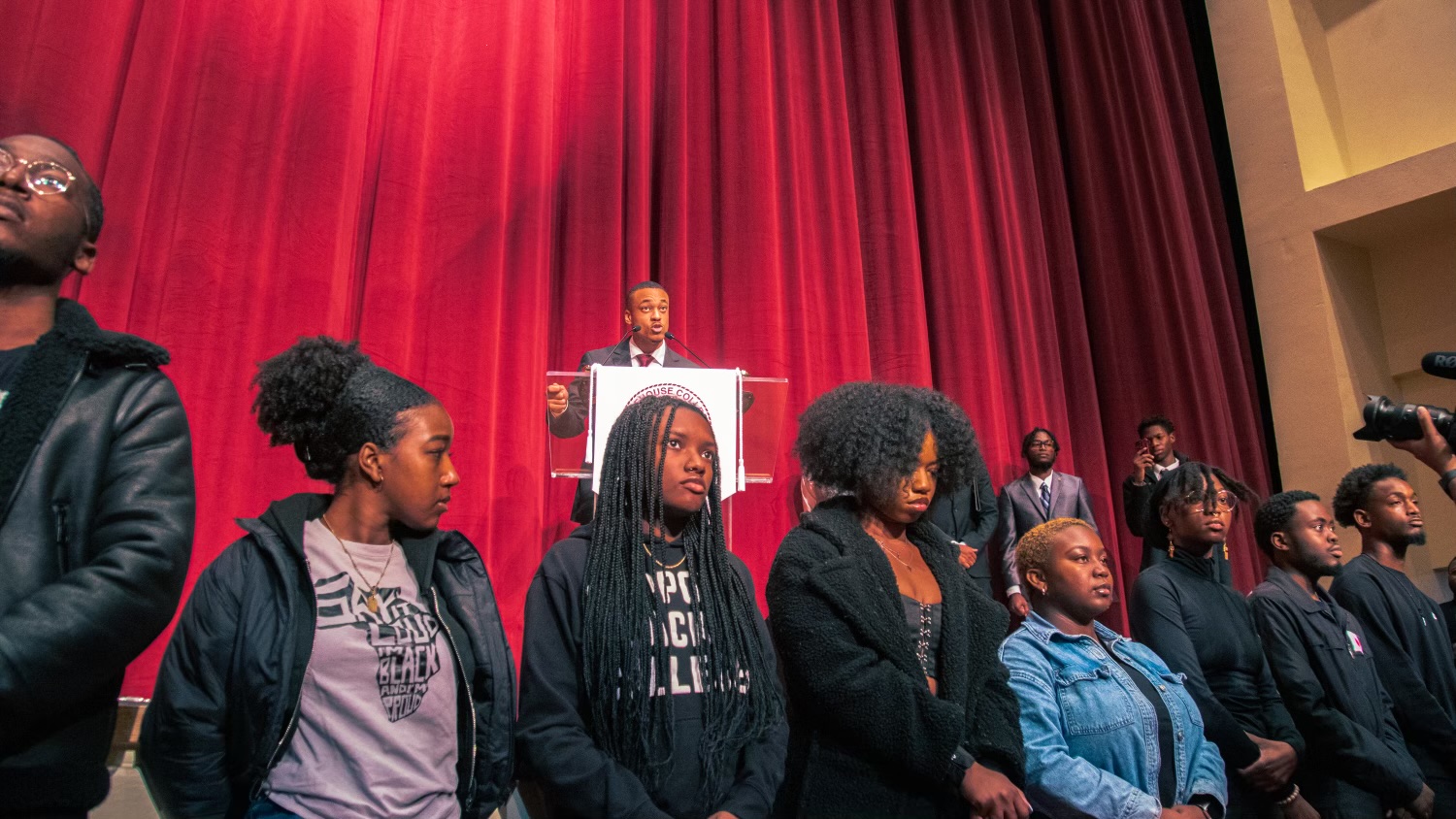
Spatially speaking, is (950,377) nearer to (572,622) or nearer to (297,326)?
(297,326)

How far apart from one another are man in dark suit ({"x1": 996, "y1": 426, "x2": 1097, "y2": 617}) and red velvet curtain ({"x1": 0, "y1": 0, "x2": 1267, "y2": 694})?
36 centimetres

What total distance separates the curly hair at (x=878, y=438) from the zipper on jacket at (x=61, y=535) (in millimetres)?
1656

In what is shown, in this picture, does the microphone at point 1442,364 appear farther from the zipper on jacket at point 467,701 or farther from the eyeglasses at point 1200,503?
the zipper on jacket at point 467,701

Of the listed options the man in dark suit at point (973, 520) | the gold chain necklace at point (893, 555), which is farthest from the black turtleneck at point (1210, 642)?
the man in dark suit at point (973, 520)

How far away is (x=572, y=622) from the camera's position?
202cm

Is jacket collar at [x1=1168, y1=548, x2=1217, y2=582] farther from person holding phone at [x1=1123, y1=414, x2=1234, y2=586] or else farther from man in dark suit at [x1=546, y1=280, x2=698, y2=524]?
man in dark suit at [x1=546, y1=280, x2=698, y2=524]

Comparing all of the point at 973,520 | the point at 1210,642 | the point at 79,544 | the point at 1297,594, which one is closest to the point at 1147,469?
the point at 973,520

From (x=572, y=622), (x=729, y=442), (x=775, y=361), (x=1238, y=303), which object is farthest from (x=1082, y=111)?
(x=572, y=622)

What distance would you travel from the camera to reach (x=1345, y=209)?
6.61m

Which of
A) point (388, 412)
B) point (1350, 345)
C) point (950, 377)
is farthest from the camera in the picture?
point (1350, 345)

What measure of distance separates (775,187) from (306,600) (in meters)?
4.01

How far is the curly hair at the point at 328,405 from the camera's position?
78.7 inches

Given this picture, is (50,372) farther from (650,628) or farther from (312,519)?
(650,628)

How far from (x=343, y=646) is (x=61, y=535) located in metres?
0.52
